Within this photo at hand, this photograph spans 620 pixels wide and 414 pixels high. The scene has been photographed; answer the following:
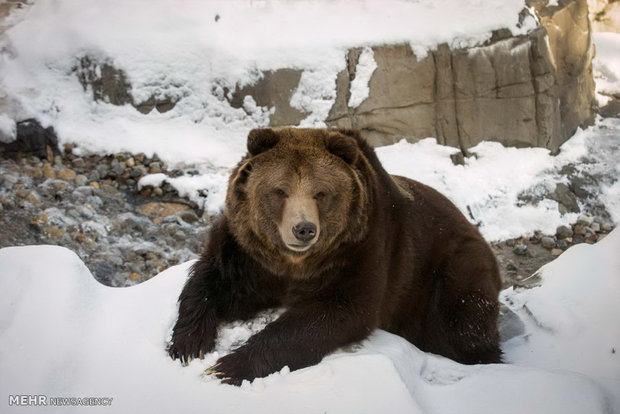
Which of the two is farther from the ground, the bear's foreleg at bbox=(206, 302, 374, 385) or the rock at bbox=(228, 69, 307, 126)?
the rock at bbox=(228, 69, 307, 126)

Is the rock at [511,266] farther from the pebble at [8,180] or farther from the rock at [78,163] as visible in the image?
the pebble at [8,180]

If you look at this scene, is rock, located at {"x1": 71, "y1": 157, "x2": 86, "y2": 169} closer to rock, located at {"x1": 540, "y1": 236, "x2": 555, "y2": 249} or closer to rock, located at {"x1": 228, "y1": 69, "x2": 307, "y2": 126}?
rock, located at {"x1": 228, "y1": 69, "x2": 307, "y2": 126}

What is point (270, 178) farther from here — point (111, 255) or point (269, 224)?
point (111, 255)

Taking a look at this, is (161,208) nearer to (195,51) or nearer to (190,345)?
(195,51)

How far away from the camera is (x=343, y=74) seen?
31.7 ft

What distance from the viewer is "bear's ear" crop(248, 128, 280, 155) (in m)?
3.83

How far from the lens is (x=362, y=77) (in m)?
9.70

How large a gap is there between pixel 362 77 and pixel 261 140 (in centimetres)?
618

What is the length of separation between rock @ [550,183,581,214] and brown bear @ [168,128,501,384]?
6.01 metres

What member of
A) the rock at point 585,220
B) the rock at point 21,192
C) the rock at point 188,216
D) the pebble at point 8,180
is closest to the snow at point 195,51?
the rock at point 188,216

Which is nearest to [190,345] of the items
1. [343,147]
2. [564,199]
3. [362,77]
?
[343,147]

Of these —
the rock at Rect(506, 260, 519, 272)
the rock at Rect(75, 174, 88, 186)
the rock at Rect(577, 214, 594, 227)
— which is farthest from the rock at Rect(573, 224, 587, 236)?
the rock at Rect(75, 174, 88, 186)

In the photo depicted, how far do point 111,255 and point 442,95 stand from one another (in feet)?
19.1

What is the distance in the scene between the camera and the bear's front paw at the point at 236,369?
10.7 feet
